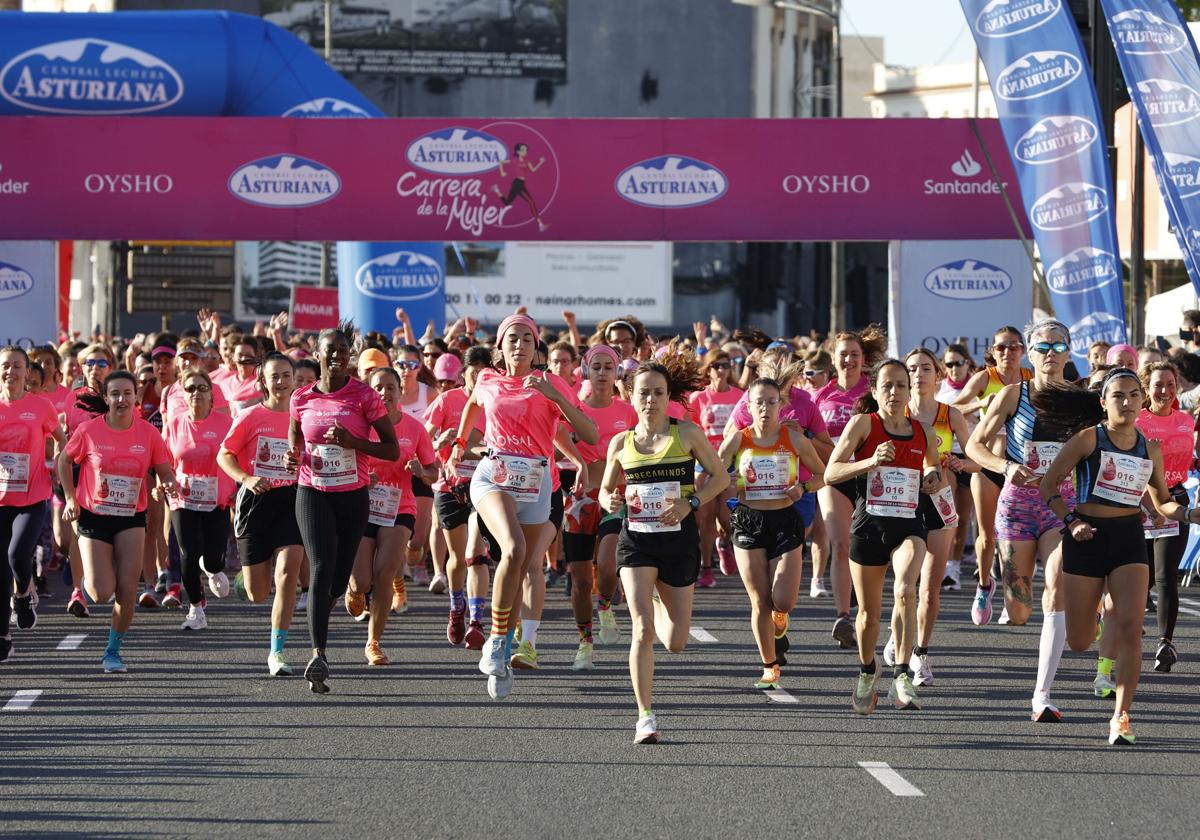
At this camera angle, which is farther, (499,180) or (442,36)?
(442,36)

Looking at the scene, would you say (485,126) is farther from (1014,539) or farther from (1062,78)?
(1014,539)

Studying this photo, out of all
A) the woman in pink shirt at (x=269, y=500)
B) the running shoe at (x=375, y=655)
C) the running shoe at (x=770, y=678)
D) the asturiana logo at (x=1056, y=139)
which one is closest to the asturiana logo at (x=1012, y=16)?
the asturiana logo at (x=1056, y=139)

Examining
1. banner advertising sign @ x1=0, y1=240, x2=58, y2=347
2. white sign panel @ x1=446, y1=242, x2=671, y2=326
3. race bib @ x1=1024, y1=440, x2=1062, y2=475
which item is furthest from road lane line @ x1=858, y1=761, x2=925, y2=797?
white sign panel @ x1=446, y1=242, x2=671, y2=326

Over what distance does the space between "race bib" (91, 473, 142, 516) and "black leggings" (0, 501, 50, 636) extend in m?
0.58

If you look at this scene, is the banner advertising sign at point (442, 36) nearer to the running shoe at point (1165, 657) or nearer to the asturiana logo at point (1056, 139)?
the asturiana logo at point (1056, 139)

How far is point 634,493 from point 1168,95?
784 cm

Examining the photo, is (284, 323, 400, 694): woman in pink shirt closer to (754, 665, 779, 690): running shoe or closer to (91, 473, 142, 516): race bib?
(91, 473, 142, 516): race bib

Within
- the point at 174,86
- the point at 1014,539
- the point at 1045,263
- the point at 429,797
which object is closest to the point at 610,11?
the point at 174,86

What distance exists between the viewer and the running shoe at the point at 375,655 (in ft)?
35.9

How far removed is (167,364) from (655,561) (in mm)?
6682

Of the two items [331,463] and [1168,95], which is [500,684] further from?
[1168,95]

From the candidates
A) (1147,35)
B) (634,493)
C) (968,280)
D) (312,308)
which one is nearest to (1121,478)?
(634,493)

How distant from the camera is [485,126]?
21.0 meters

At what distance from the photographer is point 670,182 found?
2100 cm
